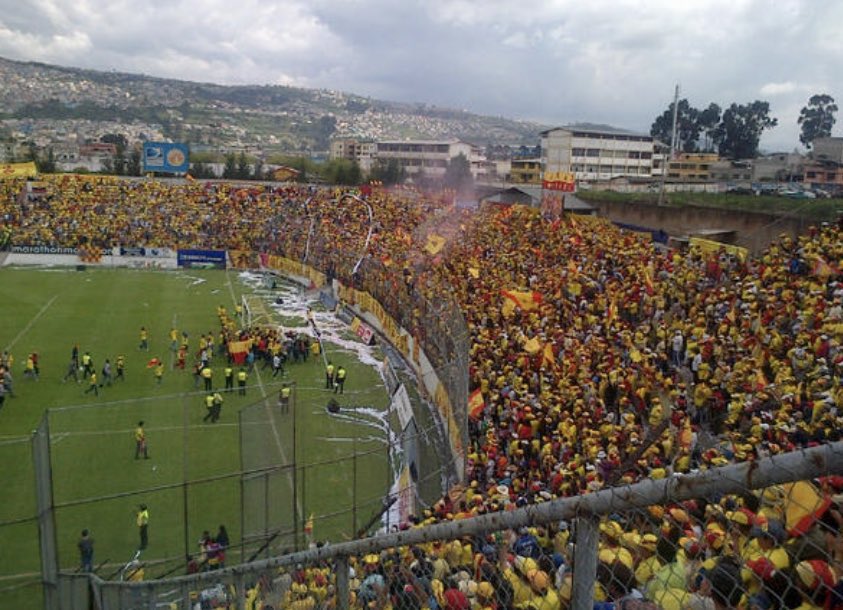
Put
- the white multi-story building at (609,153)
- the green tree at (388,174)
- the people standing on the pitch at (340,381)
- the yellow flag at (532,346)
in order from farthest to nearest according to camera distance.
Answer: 1. the white multi-story building at (609,153)
2. the green tree at (388,174)
3. the people standing on the pitch at (340,381)
4. the yellow flag at (532,346)

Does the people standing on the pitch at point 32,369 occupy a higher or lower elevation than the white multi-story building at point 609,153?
lower

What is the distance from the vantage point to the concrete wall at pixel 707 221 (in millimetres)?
25609

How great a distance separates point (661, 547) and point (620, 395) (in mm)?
12134

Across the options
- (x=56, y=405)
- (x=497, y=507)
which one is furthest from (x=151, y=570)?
(x=56, y=405)

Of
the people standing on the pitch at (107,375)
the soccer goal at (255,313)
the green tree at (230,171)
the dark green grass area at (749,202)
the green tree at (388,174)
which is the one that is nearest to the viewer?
the people standing on the pitch at (107,375)

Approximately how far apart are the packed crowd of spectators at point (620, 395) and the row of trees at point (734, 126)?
171ft

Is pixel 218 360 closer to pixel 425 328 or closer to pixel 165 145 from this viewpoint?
pixel 425 328

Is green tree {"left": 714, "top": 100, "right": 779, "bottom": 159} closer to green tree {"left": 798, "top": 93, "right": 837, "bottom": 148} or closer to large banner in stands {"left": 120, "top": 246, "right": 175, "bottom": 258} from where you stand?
green tree {"left": 798, "top": 93, "right": 837, "bottom": 148}

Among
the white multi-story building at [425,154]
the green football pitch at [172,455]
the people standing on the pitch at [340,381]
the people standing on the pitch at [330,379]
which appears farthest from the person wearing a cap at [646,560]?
the white multi-story building at [425,154]

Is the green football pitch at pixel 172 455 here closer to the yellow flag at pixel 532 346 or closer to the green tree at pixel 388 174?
the yellow flag at pixel 532 346

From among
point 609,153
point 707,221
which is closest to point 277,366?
point 707,221

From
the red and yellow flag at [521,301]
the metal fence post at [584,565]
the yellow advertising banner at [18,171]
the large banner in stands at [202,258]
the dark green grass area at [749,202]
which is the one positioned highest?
the yellow advertising banner at [18,171]

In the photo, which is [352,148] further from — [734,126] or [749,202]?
[749,202]

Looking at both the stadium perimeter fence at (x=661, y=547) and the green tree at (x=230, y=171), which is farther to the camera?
the green tree at (x=230, y=171)
